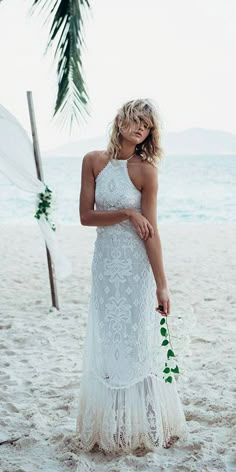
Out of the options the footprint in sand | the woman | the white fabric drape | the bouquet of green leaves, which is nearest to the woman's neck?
the woman

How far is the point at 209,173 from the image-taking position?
3102 centimetres

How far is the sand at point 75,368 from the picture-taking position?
8.80 ft

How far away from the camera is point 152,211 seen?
2547 mm

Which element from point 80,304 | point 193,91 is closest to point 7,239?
point 80,304

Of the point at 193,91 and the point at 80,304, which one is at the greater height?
the point at 193,91

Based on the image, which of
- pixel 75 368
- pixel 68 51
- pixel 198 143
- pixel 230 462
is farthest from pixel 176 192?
pixel 230 462

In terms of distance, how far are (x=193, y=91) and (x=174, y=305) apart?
103 feet

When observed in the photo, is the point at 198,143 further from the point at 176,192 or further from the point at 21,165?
the point at 21,165

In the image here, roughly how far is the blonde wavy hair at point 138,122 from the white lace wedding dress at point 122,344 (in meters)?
0.08

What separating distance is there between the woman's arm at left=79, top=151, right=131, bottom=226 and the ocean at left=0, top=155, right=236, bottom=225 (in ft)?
47.9

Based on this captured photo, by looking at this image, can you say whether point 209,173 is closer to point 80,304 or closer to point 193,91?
point 193,91

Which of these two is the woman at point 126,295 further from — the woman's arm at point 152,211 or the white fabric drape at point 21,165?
the white fabric drape at point 21,165

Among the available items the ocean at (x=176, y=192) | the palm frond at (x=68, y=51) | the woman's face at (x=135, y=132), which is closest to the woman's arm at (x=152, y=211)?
the woman's face at (x=135, y=132)

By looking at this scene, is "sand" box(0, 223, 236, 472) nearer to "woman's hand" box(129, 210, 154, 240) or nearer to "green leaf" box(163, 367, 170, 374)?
"green leaf" box(163, 367, 170, 374)
